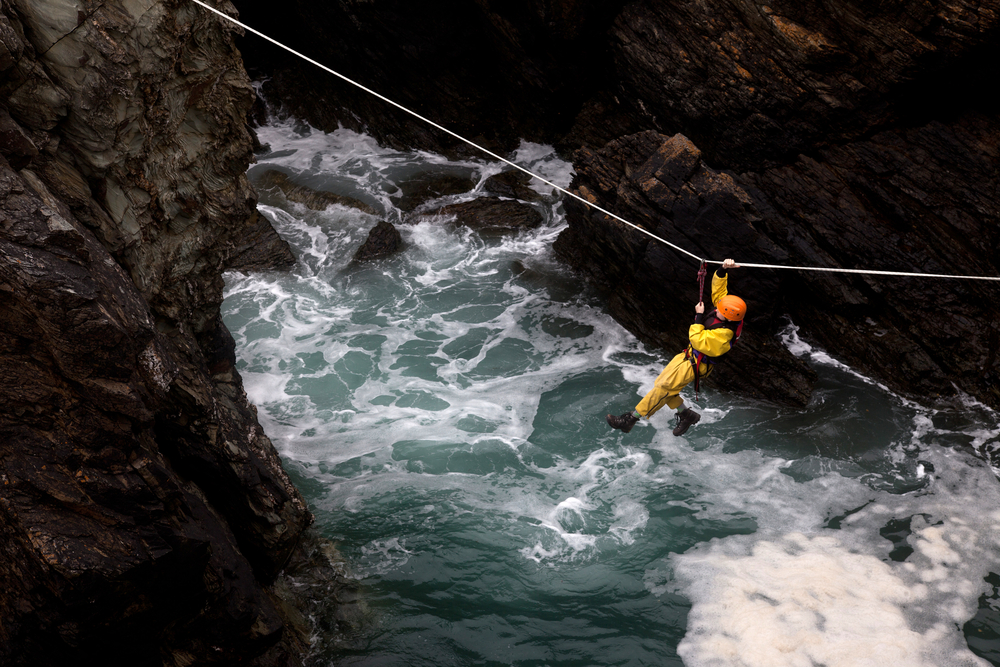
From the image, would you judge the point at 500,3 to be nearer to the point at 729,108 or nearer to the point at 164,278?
the point at 729,108

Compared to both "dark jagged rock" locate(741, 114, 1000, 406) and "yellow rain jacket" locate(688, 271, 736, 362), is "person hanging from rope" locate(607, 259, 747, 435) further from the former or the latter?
"dark jagged rock" locate(741, 114, 1000, 406)

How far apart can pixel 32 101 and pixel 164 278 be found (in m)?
1.79

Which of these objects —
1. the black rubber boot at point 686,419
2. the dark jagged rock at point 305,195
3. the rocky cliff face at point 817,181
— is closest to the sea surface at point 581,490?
the rocky cliff face at point 817,181

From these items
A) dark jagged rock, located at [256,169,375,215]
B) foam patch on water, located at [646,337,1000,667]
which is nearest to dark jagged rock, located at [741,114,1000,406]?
foam patch on water, located at [646,337,1000,667]

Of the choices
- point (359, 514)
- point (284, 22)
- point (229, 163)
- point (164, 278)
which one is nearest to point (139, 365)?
point (164, 278)

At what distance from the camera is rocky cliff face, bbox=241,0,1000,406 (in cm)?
927

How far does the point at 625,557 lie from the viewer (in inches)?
304

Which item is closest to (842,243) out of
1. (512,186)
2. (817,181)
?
(817,181)

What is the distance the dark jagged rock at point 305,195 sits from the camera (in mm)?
15492

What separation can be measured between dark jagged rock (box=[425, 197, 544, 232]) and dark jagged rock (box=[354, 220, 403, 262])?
1.25 m

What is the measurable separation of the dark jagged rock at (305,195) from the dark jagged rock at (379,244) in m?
1.17

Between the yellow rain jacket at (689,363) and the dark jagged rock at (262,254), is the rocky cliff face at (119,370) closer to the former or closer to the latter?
the yellow rain jacket at (689,363)

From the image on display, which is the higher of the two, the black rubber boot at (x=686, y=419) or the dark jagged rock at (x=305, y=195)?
the dark jagged rock at (x=305, y=195)

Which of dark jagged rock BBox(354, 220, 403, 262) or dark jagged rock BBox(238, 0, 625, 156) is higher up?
dark jagged rock BBox(238, 0, 625, 156)
